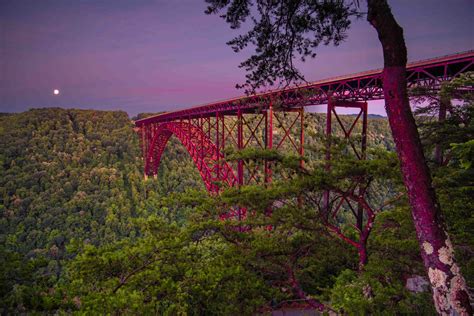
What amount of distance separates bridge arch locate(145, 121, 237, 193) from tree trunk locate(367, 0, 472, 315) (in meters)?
6.79

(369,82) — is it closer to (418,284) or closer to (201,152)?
(418,284)

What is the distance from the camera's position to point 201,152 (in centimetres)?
2058

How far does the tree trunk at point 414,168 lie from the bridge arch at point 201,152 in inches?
267

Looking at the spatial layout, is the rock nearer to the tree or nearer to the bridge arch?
the tree

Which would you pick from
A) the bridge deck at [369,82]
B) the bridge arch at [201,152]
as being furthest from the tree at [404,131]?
the bridge arch at [201,152]

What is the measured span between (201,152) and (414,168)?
59.0 feet

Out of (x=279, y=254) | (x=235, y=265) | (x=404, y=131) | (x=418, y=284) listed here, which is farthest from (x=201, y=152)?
(x=404, y=131)

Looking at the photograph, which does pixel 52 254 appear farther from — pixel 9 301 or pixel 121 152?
pixel 9 301

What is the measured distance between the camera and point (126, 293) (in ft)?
16.7

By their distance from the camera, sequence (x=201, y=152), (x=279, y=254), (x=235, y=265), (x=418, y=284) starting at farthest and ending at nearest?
(x=201, y=152) < (x=418, y=284) < (x=279, y=254) < (x=235, y=265)

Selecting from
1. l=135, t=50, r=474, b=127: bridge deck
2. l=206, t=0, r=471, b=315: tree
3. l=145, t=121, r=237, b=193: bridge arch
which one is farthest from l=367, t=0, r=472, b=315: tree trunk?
l=145, t=121, r=237, b=193: bridge arch

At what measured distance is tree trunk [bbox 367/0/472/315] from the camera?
3.00 m

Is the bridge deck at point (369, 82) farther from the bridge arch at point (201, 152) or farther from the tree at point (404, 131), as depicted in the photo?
the bridge arch at point (201, 152)

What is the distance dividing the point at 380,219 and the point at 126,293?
5.84m
